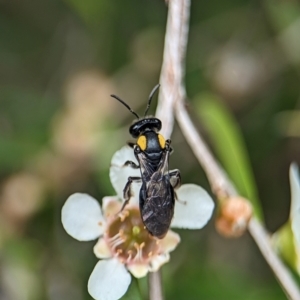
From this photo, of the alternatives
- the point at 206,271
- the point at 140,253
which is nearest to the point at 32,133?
the point at 206,271

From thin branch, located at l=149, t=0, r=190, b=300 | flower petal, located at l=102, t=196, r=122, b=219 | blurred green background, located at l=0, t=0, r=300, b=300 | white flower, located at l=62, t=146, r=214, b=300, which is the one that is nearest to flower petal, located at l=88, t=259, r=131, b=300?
white flower, located at l=62, t=146, r=214, b=300

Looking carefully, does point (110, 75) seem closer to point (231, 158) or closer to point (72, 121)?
point (72, 121)

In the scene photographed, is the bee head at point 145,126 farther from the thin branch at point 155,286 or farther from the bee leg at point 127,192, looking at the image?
the thin branch at point 155,286

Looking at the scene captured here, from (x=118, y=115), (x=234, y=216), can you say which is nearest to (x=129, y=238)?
(x=234, y=216)

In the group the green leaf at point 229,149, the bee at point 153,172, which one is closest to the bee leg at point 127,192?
the bee at point 153,172

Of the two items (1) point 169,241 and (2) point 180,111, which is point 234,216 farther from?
(2) point 180,111

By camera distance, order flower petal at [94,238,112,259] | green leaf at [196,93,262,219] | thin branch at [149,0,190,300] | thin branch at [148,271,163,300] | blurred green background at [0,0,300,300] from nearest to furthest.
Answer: thin branch at [148,271,163,300]
flower petal at [94,238,112,259]
thin branch at [149,0,190,300]
green leaf at [196,93,262,219]
blurred green background at [0,0,300,300]

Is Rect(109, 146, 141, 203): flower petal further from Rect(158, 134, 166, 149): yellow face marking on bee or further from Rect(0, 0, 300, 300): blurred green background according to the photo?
Rect(0, 0, 300, 300): blurred green background
